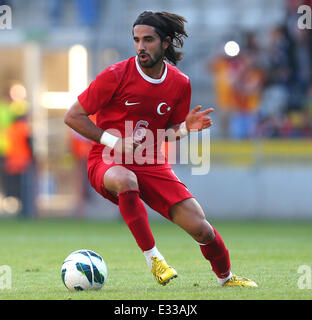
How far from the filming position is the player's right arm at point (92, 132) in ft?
21.1

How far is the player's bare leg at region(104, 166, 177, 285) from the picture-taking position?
638 centimetres

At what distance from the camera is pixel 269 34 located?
58.3ft

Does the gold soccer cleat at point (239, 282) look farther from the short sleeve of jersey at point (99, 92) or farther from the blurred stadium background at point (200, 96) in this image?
the blurred stadium background at point (200, 96)

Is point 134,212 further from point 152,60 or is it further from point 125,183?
point 152,60

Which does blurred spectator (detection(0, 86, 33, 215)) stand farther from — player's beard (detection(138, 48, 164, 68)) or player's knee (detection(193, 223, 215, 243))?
player's knee (detection(193, 223, 215, 243))

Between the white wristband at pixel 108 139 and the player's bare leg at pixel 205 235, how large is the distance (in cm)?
65

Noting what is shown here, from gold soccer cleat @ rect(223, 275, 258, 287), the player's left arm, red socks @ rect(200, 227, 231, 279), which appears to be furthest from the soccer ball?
the player's left arm

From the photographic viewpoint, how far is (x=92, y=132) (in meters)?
6.46

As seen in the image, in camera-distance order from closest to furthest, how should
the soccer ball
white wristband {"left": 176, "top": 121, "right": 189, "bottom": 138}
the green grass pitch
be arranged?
1. the green grass pitch
2. the soccer ball
3. white wristband {"left": 176, "top": 121, "right": 189, "bottom": 138}

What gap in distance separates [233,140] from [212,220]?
1753 millimetres

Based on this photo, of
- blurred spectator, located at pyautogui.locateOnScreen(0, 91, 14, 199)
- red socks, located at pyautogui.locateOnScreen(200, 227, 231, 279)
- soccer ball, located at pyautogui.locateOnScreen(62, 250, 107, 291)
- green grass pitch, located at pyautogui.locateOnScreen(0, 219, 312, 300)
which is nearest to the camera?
green grass pitch, located at pyautogui.locateOnScreen(0, 219, 312, 300)

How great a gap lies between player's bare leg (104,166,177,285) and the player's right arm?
189mm
